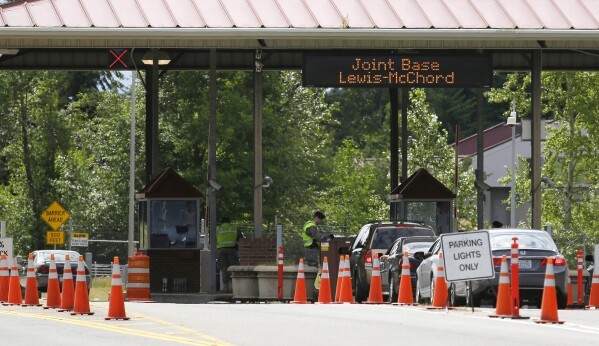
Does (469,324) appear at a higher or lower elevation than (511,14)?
lower

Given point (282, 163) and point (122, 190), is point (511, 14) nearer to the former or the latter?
point (282, 163)

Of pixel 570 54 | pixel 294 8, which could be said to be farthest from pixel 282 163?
pixel 294 8

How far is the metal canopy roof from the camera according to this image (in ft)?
109

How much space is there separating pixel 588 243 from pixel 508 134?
137 feet

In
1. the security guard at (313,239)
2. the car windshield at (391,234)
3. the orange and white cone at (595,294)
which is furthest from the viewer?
the security guard at (313,239)

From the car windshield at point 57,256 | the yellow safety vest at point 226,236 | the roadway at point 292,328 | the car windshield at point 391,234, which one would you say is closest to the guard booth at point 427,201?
the yellow safety vest at point 226,236

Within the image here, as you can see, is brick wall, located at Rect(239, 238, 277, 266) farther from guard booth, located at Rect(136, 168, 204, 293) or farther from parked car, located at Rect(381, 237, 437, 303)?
parked car, located at Rect(381, 237, 437, 303)

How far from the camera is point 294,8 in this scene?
113 feet

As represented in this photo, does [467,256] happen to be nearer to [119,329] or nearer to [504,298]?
[504,298]

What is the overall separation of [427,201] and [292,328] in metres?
20.4

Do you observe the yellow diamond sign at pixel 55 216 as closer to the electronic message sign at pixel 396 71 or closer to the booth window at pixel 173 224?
the booth window at pixel 173 224

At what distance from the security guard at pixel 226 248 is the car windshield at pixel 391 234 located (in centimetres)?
549

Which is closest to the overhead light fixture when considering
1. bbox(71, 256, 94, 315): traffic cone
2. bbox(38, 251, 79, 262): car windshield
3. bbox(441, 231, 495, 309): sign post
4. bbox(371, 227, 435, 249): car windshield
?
bbox(371, 227, 435, 249): car windshield

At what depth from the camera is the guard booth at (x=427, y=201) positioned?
39969 millimetres
